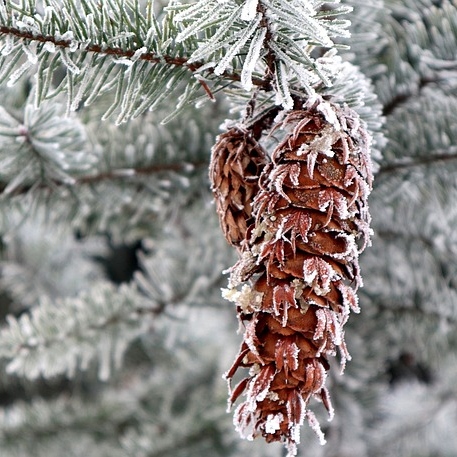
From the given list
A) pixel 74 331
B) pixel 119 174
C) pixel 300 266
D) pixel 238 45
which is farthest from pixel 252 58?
pixel 74 331

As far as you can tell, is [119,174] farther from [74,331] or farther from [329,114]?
[329,114]

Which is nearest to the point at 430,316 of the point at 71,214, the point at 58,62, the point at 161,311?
the point at 161,311

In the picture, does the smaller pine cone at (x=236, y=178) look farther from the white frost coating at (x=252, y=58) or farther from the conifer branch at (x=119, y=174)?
the conifer branch at (x=119, y=174)

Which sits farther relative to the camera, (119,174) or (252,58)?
(119,174)

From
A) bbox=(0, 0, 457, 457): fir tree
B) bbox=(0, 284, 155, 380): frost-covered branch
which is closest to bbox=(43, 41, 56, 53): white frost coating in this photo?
bbox=(0, 0, 457, 457): fir tree

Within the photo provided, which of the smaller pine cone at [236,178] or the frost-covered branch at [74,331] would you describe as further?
the frost-covered branch at [74,331]

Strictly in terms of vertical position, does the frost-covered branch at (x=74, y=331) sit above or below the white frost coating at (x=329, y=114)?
below

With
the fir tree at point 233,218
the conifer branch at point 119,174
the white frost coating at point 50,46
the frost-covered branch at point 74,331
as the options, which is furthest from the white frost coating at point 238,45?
the frost-covered branch at point 74,331
